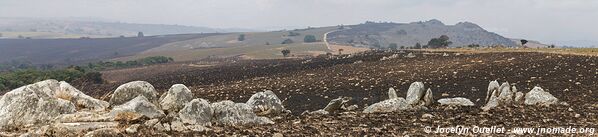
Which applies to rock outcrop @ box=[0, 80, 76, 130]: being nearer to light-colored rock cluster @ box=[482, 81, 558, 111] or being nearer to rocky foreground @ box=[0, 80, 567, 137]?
rocky foreground @ box=[0, 80, 567, 137]

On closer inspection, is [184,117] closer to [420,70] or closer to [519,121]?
[519,121]

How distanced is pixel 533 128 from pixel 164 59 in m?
152

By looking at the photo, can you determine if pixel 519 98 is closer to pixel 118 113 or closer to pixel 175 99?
pixel 175 99

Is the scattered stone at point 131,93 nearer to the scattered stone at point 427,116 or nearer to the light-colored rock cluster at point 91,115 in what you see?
the light-colored rock cluster at point 91,115

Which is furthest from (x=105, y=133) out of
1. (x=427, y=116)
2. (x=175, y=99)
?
(x=427, y=116)

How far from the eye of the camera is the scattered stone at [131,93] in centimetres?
2238

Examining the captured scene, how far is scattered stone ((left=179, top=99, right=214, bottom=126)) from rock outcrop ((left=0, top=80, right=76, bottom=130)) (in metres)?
3.90

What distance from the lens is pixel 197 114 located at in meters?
18.5

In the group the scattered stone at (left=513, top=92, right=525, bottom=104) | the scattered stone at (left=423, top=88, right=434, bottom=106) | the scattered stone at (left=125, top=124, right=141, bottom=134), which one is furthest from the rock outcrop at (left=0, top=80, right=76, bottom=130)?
the scattered stone at (left=513, top=92, right=525, bottom=104)

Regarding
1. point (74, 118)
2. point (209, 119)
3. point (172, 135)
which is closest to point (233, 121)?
point (209, 119)

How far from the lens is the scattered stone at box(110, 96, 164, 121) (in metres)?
17.2

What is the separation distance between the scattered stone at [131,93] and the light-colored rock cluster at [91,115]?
1103mm

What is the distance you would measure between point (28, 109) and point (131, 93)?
4.94 metres

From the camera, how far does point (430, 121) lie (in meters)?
20.1
